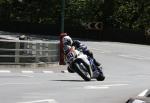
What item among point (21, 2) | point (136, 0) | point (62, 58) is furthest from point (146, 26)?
point (62, 58)

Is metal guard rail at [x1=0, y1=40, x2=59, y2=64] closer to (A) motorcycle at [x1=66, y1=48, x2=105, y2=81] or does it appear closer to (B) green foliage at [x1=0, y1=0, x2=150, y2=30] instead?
(A) motorcycle at [x1=66, y1=48, x2=105, y2=81]

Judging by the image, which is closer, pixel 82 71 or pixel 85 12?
pixel 82 71

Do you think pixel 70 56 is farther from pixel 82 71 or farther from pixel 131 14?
pixel 131 14

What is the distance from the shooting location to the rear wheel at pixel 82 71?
20.1m

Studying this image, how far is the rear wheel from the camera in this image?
20.1 m

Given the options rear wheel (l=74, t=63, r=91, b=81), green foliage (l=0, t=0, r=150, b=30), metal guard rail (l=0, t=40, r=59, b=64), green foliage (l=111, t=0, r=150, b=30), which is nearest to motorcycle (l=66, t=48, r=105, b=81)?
rear wheel (l=74, t=63, r=91, b=81)

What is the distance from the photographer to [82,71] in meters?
20.3

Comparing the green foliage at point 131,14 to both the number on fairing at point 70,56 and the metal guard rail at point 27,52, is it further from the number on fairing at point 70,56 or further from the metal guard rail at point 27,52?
the number on fairing at point 70,56

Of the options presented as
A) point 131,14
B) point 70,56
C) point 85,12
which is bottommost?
point 70,56

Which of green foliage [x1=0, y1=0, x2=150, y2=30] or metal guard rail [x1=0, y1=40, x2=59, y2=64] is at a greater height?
green foliage [x1=0, y1=0, x2=150, y2=30]

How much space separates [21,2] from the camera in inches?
3376

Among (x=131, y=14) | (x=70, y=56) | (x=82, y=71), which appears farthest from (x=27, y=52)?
(x=131, y=14)

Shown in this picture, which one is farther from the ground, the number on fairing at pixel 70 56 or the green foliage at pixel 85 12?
the green foliage at pixel 85 12

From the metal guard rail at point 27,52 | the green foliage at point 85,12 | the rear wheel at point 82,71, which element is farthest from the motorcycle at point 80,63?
the green foliage at point 85,12
